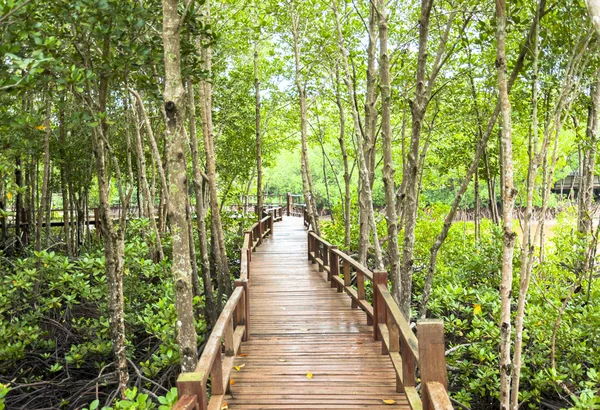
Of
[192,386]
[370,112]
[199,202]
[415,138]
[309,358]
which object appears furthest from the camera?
[199,202]

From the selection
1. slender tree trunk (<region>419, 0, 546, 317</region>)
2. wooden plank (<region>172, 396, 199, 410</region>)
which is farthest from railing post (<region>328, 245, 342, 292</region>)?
wooden plank (<region>172, 396, 199, 410</region>)

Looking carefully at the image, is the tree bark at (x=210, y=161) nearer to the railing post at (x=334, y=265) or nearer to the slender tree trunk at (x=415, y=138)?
the railing post at (x=334, y=265)

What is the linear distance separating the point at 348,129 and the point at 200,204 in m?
11.8

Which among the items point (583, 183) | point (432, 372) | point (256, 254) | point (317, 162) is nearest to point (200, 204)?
point (256, 254)

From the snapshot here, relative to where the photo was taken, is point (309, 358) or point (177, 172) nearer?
point (177, 172)

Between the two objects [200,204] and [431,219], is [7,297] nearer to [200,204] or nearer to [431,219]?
[200,204]

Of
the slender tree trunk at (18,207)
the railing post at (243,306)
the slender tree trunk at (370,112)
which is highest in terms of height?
the slender tree trunk at (370,112)

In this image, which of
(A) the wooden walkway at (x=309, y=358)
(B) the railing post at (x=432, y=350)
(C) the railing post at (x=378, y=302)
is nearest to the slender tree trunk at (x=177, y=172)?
(A) the wooden walkway at (x=309, y=358)

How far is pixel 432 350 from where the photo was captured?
259 cm

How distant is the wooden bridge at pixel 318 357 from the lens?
2650 millimetres

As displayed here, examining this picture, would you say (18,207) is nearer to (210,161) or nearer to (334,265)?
(210,161)

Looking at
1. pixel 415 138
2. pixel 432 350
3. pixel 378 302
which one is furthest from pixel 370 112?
pixel 432 350

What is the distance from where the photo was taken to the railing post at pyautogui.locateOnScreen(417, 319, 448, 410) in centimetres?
257

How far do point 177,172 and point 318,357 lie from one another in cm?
273
